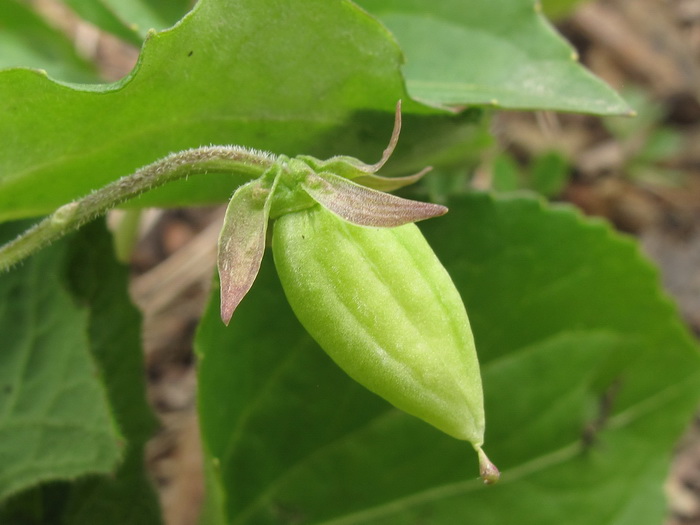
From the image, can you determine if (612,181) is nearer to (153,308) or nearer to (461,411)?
(153,308)

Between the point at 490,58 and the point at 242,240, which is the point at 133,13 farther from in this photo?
the point at 242,240

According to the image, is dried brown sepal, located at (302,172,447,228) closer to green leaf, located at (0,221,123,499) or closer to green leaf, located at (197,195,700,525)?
green leaf, located at (197,195,700,525)

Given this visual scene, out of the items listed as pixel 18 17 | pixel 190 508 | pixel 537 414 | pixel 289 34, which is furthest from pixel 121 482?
pixel 18 17

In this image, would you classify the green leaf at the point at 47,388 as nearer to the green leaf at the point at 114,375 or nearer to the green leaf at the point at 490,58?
the green leaf at the point at 114,375

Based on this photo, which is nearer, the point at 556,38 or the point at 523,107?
the point at 523,107

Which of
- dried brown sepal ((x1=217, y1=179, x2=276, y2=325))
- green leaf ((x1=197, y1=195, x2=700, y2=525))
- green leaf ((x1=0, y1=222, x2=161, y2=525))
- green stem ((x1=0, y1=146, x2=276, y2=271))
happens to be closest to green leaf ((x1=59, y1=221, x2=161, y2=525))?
green leaf ((x1=0, y1=222, x2=161, y2=525))

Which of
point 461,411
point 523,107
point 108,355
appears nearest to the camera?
point 461,411

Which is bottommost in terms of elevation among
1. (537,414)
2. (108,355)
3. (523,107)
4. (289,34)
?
(537,414)
